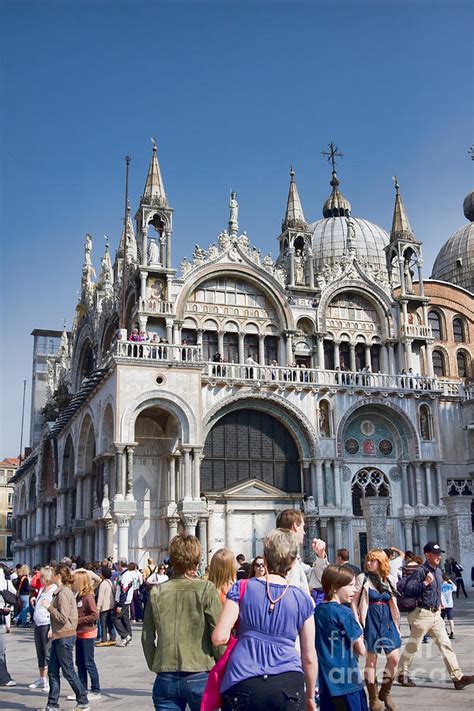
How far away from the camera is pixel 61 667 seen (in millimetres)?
9391

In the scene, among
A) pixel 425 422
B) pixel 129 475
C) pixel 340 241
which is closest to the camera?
pixel 129 475

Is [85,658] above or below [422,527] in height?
below

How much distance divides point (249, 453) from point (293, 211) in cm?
1215

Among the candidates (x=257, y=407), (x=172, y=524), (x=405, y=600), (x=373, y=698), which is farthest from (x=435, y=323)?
(x=373, y=698)

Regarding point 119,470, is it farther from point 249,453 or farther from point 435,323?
point 435,323

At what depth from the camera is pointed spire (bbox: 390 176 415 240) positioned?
1500 inches

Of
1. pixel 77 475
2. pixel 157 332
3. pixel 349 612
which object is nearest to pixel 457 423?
pixel 157 332

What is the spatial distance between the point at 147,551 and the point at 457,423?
15495mm

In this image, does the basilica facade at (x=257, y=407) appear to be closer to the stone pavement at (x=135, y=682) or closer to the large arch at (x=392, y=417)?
the large arch at (x=392, y=417)

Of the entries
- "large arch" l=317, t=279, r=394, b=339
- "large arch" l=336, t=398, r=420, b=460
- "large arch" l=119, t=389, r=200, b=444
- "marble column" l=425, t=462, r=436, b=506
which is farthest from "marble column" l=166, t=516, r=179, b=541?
"large arch" l=317, t=279, r=394, b=339

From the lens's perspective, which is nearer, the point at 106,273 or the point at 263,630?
the point at 263,630

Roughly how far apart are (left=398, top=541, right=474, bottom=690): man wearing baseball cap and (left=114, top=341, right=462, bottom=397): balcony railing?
19.2 metres

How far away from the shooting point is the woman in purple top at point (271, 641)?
192 inches

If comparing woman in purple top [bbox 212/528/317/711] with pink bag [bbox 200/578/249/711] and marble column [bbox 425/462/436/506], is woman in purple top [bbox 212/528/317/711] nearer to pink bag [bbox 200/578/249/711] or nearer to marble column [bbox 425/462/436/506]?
pink bag [bbox 200/578/249/711]
